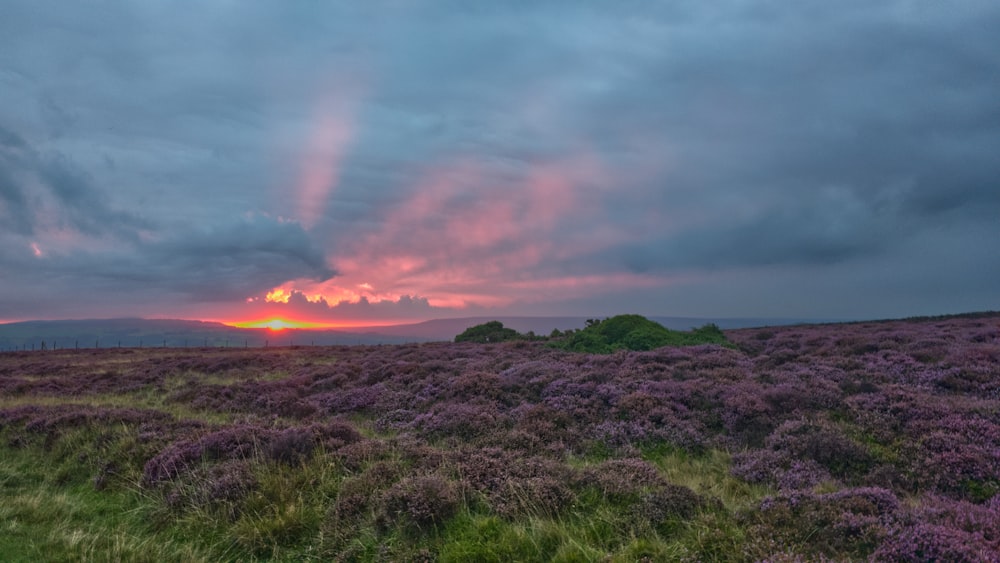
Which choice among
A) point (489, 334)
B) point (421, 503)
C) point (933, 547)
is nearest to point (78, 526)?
point (421, 503)

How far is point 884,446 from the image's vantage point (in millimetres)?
8539

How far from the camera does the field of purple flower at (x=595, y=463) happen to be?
5.54m

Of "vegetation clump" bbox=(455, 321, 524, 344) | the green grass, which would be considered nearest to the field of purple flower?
the green grass

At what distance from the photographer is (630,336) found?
26.3 m

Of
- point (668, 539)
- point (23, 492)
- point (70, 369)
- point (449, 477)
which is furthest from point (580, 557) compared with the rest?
point (70, 369)

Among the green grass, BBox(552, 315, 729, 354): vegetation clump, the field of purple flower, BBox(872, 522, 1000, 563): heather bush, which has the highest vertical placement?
BBox(552, 315, 729, 354): vegetation clump

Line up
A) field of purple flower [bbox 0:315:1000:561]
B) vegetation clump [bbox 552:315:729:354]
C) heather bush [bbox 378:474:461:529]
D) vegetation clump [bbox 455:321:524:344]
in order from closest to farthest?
field of purple flower [bbox 0:315:1000:561]
heather bush [bbox 378:474:461:529]
vegetation clump [bbox 552:315:729:354]
vegetation clump [bbox 455:321:524:344]

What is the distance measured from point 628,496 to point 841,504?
248 centimetres

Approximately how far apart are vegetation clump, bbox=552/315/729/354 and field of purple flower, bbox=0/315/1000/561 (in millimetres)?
7887

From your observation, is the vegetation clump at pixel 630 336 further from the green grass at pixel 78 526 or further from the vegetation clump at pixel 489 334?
the green grass at pixel 78 526

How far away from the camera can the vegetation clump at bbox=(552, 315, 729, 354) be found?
25141 millimetres

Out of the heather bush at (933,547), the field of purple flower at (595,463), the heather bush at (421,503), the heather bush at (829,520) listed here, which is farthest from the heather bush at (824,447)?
the heather bush at (421,503)

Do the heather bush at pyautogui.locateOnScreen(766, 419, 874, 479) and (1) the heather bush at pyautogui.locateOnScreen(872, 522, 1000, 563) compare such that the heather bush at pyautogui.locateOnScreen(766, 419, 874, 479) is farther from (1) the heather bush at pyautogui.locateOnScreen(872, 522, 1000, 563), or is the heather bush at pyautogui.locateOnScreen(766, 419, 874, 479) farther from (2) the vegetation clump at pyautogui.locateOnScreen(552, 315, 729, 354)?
(2) the vegetation clump at pyautogui.locateOnScreen(552, 315, 729, 354)

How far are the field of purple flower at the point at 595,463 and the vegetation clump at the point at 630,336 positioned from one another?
7887 millimetres
